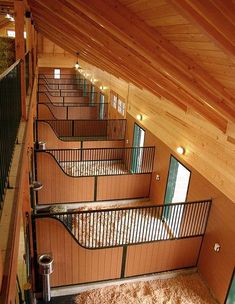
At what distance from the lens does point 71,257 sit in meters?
4.19

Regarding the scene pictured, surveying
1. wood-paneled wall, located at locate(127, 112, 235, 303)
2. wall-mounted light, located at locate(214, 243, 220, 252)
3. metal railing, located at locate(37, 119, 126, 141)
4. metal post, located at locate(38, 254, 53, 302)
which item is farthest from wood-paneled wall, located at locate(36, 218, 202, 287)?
metal railing, located at locate(37, 119, 126, 141)

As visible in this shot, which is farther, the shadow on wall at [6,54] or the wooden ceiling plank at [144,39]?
the shadow on wall at [6,54]

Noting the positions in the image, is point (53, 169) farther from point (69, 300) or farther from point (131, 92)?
point (131, 92)

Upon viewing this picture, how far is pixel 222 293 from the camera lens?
4.26m

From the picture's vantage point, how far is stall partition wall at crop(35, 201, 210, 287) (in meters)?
4.01

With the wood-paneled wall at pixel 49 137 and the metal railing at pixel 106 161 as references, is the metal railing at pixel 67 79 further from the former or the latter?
the metal railing at pixel 106 161

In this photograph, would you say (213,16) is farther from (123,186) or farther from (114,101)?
(114,101)

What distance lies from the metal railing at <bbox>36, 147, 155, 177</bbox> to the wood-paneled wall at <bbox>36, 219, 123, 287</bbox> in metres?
3.10

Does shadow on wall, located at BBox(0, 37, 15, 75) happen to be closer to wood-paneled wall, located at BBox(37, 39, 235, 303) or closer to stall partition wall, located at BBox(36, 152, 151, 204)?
stall partition wall, located at BBox(36, 152, 151, 204)

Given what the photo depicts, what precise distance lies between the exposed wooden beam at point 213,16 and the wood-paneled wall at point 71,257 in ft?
10.4

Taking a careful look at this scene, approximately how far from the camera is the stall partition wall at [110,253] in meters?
4.01

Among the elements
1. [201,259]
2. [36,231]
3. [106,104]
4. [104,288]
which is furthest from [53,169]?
[106,104]

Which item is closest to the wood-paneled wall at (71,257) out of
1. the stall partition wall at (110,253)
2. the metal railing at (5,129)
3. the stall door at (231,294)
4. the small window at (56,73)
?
the stall partition wall at (110,253)

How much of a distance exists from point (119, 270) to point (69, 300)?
2.96ft
